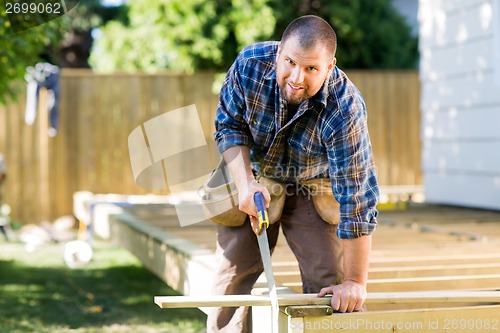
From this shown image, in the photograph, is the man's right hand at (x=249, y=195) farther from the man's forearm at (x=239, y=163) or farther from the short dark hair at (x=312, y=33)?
the short dark hair at (x=312, y=33)

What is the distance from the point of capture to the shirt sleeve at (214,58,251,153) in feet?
9.94

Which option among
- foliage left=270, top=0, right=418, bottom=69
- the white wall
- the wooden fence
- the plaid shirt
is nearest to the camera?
the plaid shirt

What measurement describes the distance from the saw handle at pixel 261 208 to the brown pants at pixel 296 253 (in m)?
0.40

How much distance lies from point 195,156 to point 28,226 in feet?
→ 7.30

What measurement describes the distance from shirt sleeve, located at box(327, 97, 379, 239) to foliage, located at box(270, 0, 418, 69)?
8.53 metres

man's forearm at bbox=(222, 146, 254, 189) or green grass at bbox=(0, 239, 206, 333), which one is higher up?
man's forearm at bbox=(222, 146, 254, 189)

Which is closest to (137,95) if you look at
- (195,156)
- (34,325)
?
(195,156)

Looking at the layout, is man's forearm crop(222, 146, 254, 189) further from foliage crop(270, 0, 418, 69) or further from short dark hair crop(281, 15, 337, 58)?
foliage crop(270, 0, 418, 69)

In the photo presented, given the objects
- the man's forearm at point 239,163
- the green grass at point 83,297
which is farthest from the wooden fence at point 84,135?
the man's forearm at point 239,163

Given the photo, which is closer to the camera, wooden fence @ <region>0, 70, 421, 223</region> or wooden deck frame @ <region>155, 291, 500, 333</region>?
wooden deck frame @ <region>155, 291, 500, 333</region>

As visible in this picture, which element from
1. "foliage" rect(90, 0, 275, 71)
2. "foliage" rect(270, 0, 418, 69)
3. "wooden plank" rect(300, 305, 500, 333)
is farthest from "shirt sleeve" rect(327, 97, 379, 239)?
"foliage" rect(270, 0, 418, 69)

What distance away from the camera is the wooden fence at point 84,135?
9.69 m

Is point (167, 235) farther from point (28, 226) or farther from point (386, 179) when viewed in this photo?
point (386, 179)

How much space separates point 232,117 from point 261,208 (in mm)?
441
